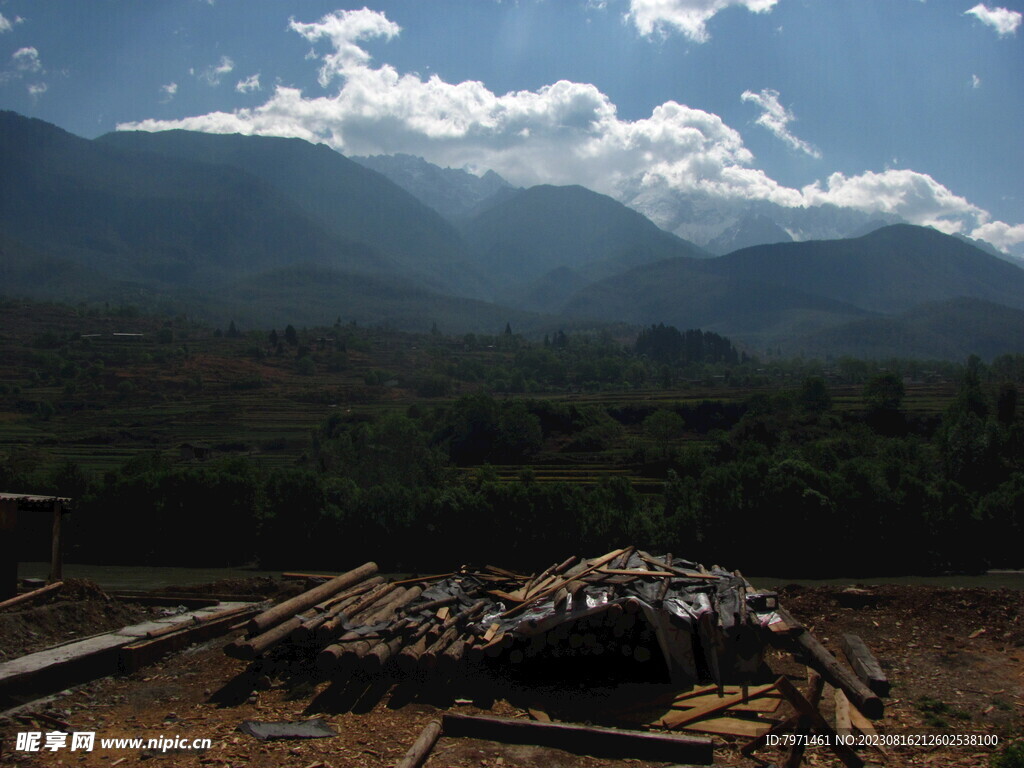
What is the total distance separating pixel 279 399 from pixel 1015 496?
60.0 meters

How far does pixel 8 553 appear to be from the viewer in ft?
42.7

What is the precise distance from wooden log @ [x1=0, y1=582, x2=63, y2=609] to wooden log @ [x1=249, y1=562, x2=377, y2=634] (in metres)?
4.28

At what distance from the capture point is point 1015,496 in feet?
107

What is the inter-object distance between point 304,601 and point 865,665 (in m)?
7.75

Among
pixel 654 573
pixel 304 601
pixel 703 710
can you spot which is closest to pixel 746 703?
pixel 703 710

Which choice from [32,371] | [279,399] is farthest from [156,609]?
[32,371]

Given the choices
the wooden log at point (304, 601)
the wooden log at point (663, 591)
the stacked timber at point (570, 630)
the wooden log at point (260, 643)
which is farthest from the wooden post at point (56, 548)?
the wooden log at point (663, 591)

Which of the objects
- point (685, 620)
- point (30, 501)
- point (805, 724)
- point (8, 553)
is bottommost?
point (8, 553)

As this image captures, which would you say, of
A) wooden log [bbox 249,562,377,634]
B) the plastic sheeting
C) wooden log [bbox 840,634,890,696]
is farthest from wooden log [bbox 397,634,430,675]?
wooden log [bbox 840,634,890,696]

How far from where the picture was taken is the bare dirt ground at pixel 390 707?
25.1ft

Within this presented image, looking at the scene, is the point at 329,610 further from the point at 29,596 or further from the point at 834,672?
the point at 834,672

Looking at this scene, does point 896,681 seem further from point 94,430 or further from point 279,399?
point 279,399

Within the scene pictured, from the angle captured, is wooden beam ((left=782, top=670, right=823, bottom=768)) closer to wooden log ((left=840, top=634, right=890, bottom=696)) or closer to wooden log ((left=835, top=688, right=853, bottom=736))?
wooden log ((left=835, top=688, right=853, bottom=736))

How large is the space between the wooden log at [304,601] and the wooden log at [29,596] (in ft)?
14.0
